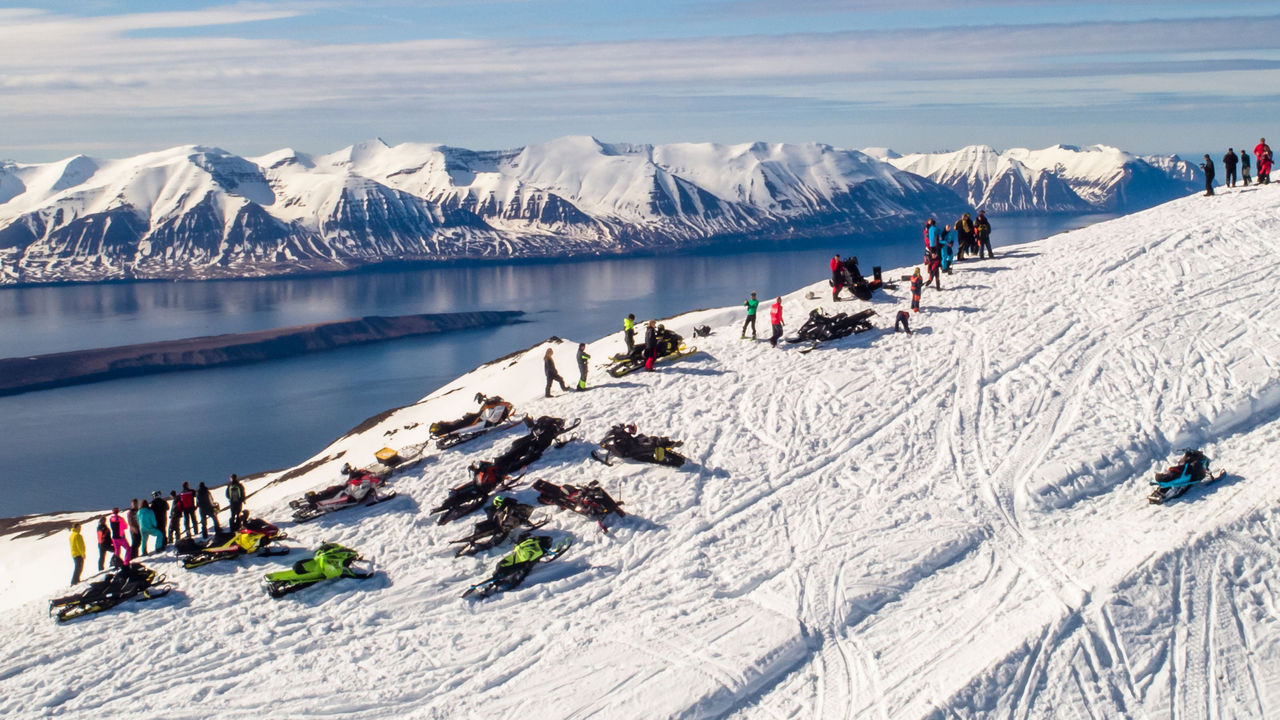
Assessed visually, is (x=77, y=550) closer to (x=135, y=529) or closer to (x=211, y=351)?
(x=135, y=529)

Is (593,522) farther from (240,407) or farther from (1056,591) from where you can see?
(240,407)

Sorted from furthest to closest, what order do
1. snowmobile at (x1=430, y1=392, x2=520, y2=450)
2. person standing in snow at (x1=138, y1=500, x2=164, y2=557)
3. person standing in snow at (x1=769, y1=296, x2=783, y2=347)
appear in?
person standing in snow at (x1=769, y1=296, x2=783, y2=347), snowmobile at (x1=430, y1=392, x2=520, y2=450), person standing in snow at (x1=138, y1=500, x2=164, y2=557)

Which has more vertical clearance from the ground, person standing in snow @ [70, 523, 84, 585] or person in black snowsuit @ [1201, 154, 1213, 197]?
person in black snowsuit @ [1201, 154, 1213, 197]

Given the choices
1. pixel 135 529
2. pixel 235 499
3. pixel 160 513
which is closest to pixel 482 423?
pixel 235 499

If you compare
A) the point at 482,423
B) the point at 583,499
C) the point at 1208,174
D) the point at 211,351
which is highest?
the point at 1208,174

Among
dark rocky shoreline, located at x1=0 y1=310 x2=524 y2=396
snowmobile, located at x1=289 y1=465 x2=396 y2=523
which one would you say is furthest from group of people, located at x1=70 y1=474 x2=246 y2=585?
dark rocky shoreline, located at x1=0 y1=310 x2=524 y2=396

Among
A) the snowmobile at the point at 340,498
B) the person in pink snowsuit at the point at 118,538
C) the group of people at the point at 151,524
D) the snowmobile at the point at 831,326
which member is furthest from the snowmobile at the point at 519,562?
the snowmobile at the point at 831,326

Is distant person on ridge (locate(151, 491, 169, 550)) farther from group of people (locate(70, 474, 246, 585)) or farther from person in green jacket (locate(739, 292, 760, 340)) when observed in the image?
person in green jacket (locate(739, 292, 760, 340))

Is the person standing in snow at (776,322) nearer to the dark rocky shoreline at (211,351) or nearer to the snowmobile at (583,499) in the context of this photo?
the snowmobile at (583,499)
